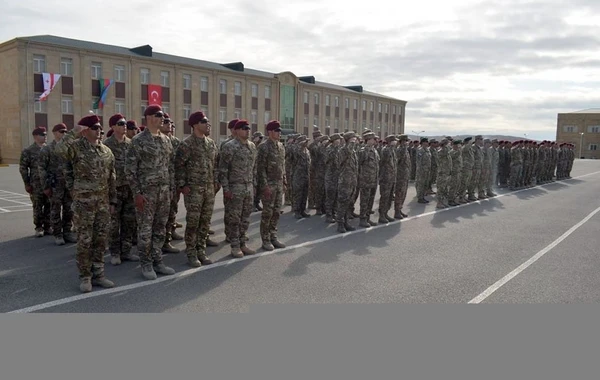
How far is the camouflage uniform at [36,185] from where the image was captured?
318 inches

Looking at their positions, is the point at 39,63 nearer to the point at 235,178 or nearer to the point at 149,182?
the point at 235,178

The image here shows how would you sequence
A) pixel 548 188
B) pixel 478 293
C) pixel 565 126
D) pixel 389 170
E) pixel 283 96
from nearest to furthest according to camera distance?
pixel 478 293 < pixel 389 170 < pixel 548 188 < pixel 283 96 < pixel 565 126

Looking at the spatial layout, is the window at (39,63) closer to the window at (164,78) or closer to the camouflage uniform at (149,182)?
the window at (164,78)

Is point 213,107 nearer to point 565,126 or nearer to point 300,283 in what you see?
point 300,283

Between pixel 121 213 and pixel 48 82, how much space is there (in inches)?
1310

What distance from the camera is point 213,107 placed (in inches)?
1789

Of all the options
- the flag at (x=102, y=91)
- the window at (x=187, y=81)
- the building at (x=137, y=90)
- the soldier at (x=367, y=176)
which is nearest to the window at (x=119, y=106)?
the building at (x=137, y=90)

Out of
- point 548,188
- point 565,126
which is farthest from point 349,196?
point 565,126

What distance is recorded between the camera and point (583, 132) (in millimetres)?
85500

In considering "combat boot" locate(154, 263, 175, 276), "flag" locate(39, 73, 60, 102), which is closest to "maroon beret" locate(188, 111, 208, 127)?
"combat boot" locate(154, 263, 175, 276)

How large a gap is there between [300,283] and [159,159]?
2.35 metres

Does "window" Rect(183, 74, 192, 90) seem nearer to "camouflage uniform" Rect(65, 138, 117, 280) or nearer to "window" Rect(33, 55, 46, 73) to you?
"window" Rect(33, 55, 46, 73)

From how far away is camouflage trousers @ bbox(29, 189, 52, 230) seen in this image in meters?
8.08

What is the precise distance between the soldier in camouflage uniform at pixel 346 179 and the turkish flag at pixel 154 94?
3407 centimetres
